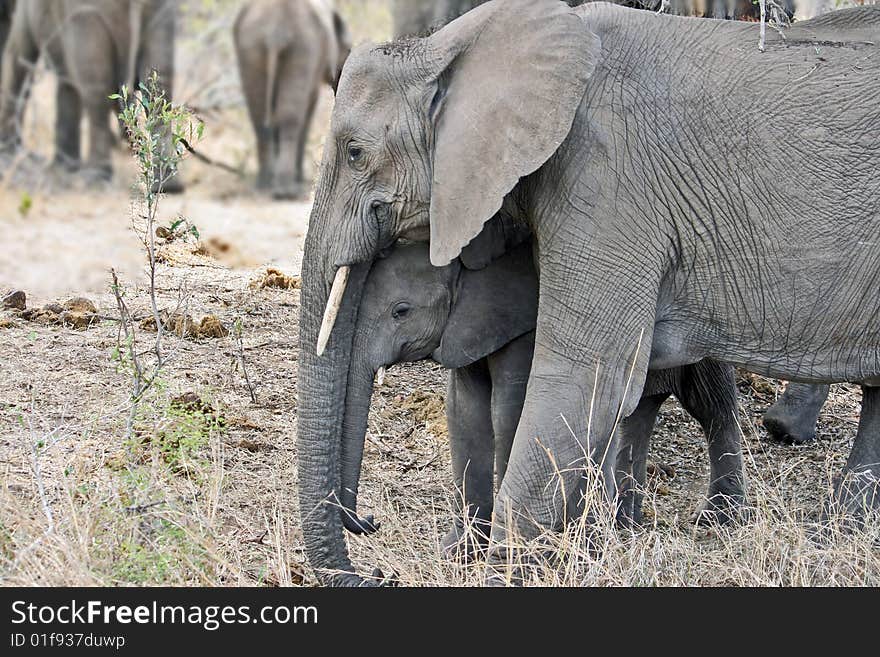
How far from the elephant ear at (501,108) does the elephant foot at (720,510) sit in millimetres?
1648

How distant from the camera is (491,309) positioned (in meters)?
4.93

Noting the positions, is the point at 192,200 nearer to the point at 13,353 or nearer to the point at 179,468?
the point at 13,353

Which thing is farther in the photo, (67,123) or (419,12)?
(67,123)

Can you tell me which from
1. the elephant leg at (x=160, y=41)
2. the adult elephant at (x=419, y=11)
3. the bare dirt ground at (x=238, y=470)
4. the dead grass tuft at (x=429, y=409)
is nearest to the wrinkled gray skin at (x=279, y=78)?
the elephant leg at (x=160, y=41)

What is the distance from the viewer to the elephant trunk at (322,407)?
4641mm

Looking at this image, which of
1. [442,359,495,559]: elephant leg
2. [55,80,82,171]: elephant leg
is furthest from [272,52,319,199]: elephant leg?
[442,359,495,559]: elephant leg

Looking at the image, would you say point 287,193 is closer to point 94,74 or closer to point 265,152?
point 265,152

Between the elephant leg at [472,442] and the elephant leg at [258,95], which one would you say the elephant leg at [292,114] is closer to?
the elephant leg at [258,95]

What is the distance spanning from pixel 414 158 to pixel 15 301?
285 centimetres

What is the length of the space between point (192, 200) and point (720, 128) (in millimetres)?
7714

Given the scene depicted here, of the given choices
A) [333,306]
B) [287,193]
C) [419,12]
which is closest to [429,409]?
[333,306]

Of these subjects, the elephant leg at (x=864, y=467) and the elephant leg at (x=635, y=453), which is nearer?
the elephant leg at (x=864, y=467)

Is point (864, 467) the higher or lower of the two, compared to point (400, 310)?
lower

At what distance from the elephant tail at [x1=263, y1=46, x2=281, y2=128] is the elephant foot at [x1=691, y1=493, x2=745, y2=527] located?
25.1ft
